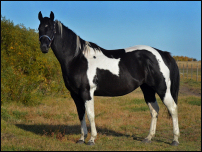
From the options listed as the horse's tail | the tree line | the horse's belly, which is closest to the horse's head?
the horse's belly

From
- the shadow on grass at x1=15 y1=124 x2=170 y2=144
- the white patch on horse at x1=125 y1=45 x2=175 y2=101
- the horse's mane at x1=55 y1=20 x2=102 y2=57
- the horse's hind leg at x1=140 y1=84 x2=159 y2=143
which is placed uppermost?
the horse's mane at x1=55 y1=20 x2=102 y2=57

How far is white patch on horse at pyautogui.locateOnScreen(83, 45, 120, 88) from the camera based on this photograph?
5.54 m

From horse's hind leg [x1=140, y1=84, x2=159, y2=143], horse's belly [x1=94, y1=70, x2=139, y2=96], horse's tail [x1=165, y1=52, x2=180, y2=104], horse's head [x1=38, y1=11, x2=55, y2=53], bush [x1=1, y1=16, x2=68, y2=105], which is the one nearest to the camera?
horse's head [x1=38, y1=11, x2=55, y2=53]

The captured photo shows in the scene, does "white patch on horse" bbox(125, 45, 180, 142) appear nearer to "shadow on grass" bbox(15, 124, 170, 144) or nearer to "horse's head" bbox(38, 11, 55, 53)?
"shadow on grass" bbox(15, 124, 170, 144)

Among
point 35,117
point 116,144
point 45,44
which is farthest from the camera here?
point 35,117

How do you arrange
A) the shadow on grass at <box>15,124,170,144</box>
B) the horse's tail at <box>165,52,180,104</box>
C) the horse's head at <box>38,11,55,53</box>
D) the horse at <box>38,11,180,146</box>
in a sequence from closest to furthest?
the horse's head at <box>38,11,55,53</box> < the horse at <box>38,11,180,146</box> < the horse's tail at <box>165,52,180,104</box> < the shadow on grass at <box>15,124,170,144</box>

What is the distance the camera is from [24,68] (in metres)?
12.3

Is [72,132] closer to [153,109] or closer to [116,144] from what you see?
[116,144]

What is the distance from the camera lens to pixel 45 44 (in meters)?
5.30

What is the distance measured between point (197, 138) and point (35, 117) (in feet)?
18.8

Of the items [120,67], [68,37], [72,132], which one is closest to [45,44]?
[68,37]

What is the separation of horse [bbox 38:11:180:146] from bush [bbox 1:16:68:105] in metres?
5.50

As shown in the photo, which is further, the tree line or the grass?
the tree line

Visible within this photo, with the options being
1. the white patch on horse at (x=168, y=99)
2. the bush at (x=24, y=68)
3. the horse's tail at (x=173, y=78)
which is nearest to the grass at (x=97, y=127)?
the white patch on horse at (x=168, y=99)
